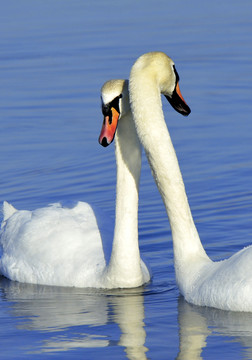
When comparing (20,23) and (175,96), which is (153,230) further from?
(20,23)

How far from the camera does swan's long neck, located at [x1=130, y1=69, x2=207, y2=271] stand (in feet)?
29.4

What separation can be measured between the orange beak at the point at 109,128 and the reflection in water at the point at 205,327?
5.09 feet

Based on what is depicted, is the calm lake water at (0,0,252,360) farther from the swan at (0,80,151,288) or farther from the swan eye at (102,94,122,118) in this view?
the swan eye at (102,94,122,118)

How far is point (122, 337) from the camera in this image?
8289 millimetres

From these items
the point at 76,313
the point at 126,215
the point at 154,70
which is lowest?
the point at 76,313

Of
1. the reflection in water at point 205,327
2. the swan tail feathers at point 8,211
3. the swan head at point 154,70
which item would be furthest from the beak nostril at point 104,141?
the swan tail feathers at point 8,211

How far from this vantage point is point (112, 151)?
1470 centimetres

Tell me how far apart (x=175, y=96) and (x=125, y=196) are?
120cm

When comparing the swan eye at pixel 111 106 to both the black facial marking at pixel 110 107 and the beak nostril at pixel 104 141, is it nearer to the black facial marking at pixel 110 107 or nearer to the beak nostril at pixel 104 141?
the black facial marking at pixel 110 107

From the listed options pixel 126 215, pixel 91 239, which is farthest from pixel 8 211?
pixel 126 215

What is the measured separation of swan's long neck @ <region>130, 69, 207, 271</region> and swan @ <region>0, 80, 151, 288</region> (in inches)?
12.5

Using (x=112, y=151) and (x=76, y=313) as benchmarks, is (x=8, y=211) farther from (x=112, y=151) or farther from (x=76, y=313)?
(x=112, y=151)

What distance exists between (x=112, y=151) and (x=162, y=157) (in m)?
5.57

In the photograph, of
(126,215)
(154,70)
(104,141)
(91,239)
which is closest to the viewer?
(154,70)
